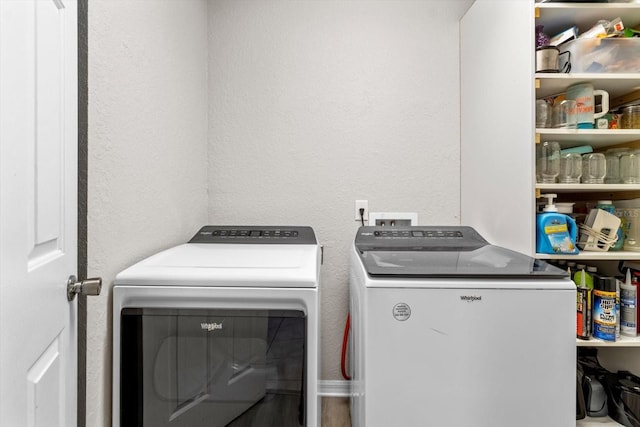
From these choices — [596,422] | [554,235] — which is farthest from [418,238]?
[596,422]

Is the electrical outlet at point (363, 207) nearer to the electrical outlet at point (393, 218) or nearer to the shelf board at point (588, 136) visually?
the electrical outlet at point (393, 218)

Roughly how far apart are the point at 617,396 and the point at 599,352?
0.23 m

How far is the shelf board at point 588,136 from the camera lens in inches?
55.3

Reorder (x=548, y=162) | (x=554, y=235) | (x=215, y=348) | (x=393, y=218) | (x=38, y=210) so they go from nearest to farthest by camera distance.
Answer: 1. (x=38, y=210)
2. (x=215, y=348)
3. (x=554, y=235)
4. (x=548, y=162)
5. (x=393, y=218)

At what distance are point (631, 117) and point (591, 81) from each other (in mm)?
260

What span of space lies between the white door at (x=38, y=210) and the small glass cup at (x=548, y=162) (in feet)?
5.37

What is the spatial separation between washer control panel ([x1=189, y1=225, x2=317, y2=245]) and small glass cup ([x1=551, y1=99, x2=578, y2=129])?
1.18 metres

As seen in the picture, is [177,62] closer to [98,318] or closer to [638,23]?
[98,318]

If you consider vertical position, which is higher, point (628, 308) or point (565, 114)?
point (565, 114)

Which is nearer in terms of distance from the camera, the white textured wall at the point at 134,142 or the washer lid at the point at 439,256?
the white textured wall at the point at 134,142

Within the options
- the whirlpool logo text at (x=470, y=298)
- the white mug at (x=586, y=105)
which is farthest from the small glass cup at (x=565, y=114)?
the whirlpool logo text at (x=470, y=298)

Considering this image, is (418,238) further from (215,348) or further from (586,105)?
(215,348)

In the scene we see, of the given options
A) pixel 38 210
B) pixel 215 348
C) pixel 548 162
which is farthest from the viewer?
pixel 548 162

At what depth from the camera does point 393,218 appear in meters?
1.97
